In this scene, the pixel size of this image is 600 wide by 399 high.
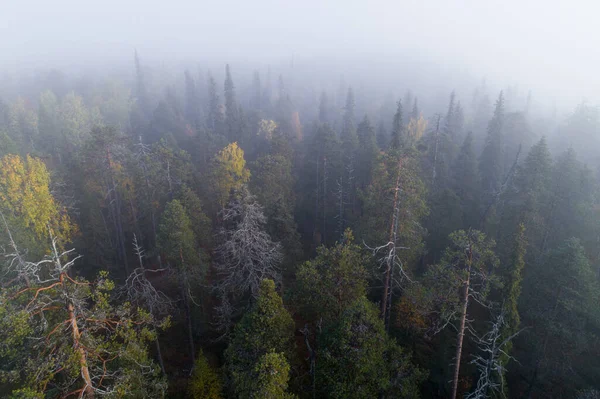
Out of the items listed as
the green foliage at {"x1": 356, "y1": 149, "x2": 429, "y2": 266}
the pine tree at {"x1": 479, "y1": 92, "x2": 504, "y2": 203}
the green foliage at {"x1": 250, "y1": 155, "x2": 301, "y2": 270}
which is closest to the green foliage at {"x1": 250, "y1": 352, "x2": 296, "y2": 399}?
the green foliage at {"x1": 356, "y1": 149, "x2": 429, "y2": 266}

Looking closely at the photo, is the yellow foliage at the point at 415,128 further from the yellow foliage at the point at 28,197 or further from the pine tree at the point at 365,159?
the yellow foliage at the point at 28,197

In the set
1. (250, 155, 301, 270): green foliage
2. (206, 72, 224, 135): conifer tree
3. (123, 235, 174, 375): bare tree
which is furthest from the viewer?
(206, 72, 224, 135): conifer tree

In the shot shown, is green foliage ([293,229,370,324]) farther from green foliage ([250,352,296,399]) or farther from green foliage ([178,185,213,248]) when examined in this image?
green foliage ([178,185,213,248])

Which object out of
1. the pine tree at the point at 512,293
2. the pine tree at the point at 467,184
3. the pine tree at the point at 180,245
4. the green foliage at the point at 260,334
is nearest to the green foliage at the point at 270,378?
the green foliage at the point at 260,334

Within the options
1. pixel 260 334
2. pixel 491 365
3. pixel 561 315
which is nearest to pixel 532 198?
pixel 561 315

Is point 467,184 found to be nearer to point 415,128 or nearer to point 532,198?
point 532,198
